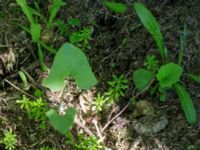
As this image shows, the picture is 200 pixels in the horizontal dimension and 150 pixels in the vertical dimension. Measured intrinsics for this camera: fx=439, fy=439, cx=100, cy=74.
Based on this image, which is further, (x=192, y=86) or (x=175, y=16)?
(x=175, y=16)

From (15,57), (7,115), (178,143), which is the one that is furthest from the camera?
(15,57)

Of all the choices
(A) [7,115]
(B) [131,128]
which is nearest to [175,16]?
(B) [131,128]

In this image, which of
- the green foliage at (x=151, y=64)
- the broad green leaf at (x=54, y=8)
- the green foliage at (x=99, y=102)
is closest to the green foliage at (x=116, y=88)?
the green foliage at (x=99, y=102)

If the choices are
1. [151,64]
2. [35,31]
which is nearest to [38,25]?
[35,31]

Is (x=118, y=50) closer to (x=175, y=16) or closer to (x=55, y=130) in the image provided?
(x=175, y=16)

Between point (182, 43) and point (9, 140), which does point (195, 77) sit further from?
point (9, 140)

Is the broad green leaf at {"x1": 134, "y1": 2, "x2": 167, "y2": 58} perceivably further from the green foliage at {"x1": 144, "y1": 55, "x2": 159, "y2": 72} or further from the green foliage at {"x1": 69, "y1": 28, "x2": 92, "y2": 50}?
the green foliage at {"x1": 69, "y1": 28, "x2": 92, "y2": 50}

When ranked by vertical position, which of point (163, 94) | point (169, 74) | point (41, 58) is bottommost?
point (163, 94)
